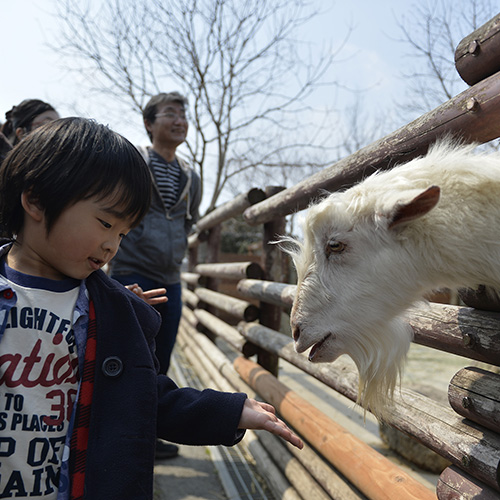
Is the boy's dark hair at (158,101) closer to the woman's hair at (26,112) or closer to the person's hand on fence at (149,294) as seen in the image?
the woman's hair at (26,112)

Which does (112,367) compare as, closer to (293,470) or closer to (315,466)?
(315,466)

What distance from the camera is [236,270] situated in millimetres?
5281

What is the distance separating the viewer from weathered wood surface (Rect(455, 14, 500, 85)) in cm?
162

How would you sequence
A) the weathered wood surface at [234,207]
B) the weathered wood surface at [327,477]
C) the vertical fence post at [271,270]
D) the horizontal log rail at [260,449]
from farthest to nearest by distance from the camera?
the weathered wood surface at [234,207] < the vertical fence post at [271,270] < the horizontal log rail at [260,449] < the weathered wood surface at [327,477]

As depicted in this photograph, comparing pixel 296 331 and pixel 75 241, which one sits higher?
pixel 75 241

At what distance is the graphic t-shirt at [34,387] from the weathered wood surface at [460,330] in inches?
51.0

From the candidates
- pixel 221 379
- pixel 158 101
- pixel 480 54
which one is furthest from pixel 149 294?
pixel 221 379

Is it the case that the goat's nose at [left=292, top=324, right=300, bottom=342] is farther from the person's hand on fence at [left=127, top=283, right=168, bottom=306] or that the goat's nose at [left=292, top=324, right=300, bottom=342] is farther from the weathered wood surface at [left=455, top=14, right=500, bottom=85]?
the weathered wood surface at [left=455, top=14, right=500, bottom=85]

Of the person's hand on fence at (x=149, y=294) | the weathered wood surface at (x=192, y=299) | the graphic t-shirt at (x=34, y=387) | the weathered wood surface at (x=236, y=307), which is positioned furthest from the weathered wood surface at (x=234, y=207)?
the graphic t-shirt at (x=34, y=387)

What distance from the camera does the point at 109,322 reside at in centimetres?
154

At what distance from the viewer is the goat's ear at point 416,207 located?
138 centimetres

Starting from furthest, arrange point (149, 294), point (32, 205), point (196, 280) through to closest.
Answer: point (196, 280) → point (149, 294) → point (32, 205)

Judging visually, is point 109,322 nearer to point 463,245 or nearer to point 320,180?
point 463,245

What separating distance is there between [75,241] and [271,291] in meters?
2.48
